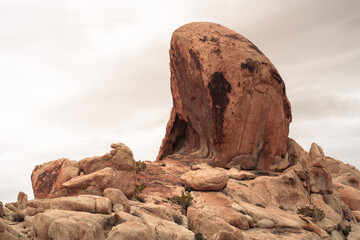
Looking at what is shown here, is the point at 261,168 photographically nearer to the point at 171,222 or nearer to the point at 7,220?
the point at 171,222

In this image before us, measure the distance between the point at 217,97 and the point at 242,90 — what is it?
2.66 m

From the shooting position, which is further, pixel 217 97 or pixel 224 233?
pixel 217 97

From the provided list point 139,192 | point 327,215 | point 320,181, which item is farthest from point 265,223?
point 320,181

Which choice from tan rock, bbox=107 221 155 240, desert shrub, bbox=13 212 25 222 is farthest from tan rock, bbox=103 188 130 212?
desert shrub, bbox=13 212 25 222

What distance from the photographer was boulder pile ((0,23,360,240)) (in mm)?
19734

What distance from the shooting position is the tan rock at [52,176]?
89.3 feet

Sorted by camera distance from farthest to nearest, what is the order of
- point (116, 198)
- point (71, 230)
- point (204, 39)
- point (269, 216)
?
point (204, 39), point (269, 216), point (116, 198), point (71, 230)

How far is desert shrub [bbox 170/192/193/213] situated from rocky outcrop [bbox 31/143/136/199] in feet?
10.7

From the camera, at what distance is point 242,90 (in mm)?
39750

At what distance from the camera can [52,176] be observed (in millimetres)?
29000

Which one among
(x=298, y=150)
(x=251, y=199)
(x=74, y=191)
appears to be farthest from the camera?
(x=298, y=150)

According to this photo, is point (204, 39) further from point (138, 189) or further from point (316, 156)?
point (138, 189)

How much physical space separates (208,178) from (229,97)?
12113mm

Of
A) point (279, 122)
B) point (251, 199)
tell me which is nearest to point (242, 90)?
point (279, 122)
